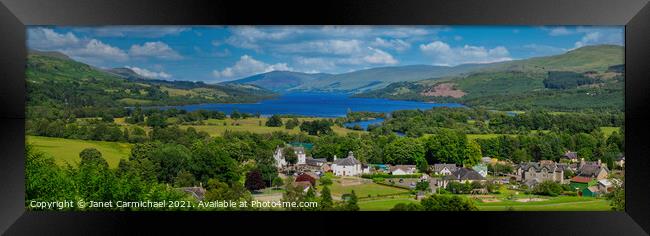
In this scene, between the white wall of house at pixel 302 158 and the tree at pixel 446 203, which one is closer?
the tree at pixel 446 203

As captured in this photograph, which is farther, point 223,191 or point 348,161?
point 348,161

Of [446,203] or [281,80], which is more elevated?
[281,80]

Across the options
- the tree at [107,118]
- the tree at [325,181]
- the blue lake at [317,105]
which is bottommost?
the tree at [325,181]

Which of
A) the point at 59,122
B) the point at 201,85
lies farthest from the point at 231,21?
the point at 59,122

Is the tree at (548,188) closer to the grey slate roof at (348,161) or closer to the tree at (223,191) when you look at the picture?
the grey slate roof at (348,161)

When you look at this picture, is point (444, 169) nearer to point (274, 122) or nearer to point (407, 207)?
point (407, 207)

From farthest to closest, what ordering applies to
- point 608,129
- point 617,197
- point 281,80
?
point 281,80 → point 608,129 → point 617,197

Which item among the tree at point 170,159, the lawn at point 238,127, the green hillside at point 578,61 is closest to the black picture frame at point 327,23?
the tree at point 170,159

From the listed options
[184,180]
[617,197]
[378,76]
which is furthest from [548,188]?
[184,180]
